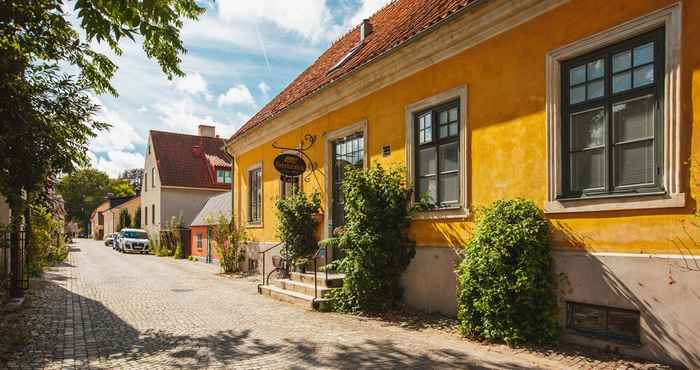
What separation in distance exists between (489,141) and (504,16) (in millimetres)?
1810

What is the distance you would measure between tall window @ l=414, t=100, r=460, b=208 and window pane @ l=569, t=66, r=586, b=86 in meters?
2.03

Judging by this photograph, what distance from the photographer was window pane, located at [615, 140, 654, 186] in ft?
17.6

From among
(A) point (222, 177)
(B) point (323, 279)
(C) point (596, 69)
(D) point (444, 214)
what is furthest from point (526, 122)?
(A) point (222, 177)

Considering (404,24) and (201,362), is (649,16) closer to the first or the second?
(404,24)

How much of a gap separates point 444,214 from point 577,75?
292 centimetres

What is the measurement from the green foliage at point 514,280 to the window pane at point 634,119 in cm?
139

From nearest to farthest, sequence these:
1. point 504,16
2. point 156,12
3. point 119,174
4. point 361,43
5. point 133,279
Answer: point 156,12, point 504,16, point 361,43, point 133,279, point 119,174

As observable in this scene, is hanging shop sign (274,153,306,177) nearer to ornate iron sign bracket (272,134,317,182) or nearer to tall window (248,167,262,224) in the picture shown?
ornate iron sign bracket (272,134,317,182)

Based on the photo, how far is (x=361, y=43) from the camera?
1277 cm

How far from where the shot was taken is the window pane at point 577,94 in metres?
6.10

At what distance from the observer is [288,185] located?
13680 millimetres

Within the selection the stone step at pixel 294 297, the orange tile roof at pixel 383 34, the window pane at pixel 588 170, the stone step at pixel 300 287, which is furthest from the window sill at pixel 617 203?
the stone step at pixel 300 287

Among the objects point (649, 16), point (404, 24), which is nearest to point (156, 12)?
point (649, 16)

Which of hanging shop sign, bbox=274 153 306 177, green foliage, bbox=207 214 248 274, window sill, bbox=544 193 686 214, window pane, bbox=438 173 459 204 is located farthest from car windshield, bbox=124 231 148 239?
window sill, bbox=544 193 686 214
